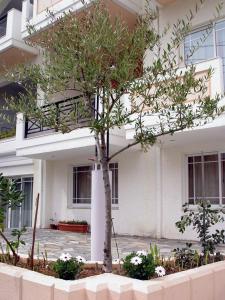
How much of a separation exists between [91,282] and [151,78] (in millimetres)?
2536

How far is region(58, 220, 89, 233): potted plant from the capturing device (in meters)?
13.0

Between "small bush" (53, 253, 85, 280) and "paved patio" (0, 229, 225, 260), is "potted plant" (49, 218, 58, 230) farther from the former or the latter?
"small bush" (53, 253, 85, 280)

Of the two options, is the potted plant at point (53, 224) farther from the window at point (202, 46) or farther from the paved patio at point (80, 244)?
the window at point (202, 46)

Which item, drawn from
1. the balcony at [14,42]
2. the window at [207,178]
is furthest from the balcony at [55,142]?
the balcony at [14,42]

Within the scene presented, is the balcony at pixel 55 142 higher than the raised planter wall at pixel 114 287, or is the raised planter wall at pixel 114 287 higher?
the balcony at pixel 55 142

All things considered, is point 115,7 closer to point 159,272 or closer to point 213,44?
point 213,44

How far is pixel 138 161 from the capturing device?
12.1 m

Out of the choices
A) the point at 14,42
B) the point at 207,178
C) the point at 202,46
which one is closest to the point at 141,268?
the point at 207,178

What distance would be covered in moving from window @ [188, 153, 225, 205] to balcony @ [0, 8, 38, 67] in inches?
318

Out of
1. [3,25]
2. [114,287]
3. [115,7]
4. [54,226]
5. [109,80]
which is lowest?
[54,226]

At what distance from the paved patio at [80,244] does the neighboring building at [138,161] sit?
86cm

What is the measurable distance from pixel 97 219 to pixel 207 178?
5.21 m

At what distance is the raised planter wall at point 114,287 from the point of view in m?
3.70

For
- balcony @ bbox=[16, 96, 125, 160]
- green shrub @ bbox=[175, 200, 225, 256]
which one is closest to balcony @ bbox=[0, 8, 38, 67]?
balcony @ bbox=[16, 96, 125, 160]
